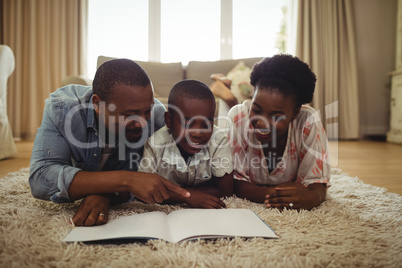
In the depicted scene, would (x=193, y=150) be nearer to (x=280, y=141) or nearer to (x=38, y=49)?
(x=280, y=141)

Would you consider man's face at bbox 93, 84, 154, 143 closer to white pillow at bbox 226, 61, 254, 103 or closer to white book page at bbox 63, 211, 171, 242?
white book page at bbox 63, 211, 171, 242

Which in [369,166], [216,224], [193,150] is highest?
[193,150]

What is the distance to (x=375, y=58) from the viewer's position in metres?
3.70

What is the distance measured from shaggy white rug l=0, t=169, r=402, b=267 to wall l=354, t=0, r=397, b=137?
10.6 feet

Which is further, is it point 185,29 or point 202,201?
point 185,29

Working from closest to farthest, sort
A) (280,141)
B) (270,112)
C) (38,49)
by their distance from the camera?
1. (270,112)
2. (280,141)
3. (38,49)

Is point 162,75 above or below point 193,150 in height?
above

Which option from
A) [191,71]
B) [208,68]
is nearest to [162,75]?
[191,71]

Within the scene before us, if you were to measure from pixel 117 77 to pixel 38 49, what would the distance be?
3252 mm

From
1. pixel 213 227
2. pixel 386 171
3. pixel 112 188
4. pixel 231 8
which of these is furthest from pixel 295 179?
pixel 231 8

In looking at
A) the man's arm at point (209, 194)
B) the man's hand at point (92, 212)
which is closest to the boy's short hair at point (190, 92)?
the man's arm at point (209, 194)

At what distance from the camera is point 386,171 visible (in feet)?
5.47

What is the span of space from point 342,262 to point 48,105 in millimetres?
948

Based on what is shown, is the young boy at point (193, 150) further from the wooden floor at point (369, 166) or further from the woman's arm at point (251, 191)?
the wooden floor at point (369, 166)
